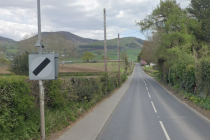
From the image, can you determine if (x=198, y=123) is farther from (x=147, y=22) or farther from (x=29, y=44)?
(x=29, y=44)

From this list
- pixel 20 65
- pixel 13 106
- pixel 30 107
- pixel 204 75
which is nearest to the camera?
pixel 13 106

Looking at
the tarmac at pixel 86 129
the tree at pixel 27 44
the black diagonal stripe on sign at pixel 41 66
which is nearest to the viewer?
the black diagonal stripe on sign at pixel 41 66

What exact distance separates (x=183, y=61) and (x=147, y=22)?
17.6 metres

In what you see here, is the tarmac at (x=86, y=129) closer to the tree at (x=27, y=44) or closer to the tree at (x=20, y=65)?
the tree at (x=20, y=65)

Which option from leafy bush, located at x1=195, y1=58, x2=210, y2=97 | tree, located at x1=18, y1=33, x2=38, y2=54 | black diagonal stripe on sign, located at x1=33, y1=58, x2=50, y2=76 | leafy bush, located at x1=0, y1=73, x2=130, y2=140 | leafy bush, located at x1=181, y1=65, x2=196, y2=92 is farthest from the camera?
tree, located at x1=18, y1=33, x2=38, y2=54

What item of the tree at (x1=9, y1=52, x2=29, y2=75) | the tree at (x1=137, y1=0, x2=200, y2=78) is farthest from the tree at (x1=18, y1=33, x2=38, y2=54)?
the tree at (x1=137, y1=0, x2=200, y2=78)

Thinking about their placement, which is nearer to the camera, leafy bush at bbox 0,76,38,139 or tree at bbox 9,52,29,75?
leafy bush at bbox 0,76,38,139

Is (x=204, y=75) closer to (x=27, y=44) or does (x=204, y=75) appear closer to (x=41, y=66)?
(x=41, y=66)

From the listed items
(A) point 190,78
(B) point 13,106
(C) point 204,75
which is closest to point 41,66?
(B) point 13,106

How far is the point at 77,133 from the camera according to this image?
26.8 ft

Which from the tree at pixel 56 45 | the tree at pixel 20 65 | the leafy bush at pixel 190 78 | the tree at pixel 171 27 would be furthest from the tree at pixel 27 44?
the leafy bush at pixel 190 78

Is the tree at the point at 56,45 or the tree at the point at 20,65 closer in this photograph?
the tree at the point at 20,65

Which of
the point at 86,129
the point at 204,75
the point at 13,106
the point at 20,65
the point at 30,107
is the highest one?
the point at 20,65

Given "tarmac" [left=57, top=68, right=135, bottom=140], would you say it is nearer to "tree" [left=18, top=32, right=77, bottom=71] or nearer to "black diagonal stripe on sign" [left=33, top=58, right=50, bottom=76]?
"black diagonal stripe on sign" [left=33, top=58, right=50, bottom=76]
